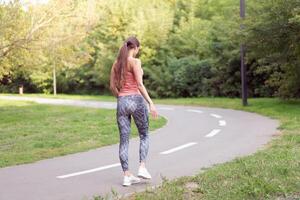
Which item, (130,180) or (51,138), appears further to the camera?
(51,138)

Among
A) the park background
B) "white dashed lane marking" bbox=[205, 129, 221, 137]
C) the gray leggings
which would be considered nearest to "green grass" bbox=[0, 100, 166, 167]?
the park background

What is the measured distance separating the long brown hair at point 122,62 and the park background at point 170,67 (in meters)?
1.58

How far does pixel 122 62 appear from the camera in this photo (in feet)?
22.7

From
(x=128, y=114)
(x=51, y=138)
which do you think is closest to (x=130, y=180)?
(x=128, y=114)

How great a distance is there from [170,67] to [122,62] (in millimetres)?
29093

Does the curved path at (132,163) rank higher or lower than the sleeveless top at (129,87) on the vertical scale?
lower

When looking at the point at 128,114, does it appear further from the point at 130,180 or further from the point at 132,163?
the point at 132,163

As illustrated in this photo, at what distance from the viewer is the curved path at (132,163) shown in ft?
22.1

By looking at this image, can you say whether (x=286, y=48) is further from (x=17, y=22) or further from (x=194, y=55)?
(x=194, y=55)

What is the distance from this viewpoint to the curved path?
22.1 ft

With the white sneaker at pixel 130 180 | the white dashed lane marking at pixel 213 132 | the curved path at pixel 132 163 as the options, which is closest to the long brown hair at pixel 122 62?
the white sneaker at pixel 130 180

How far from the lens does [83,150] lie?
10484mm

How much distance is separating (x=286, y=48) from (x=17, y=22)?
10358mm

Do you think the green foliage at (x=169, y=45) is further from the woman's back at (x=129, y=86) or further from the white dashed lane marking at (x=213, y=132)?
the woman's back at (x=129, y=86)
